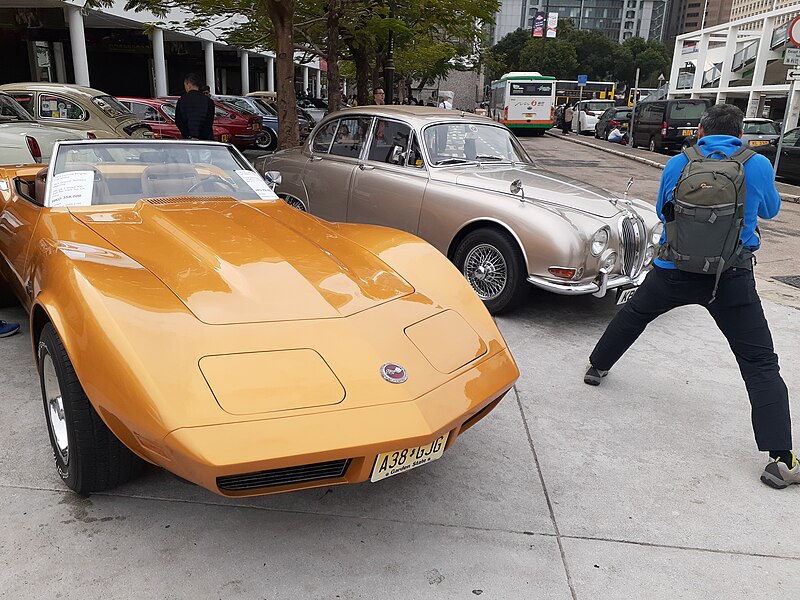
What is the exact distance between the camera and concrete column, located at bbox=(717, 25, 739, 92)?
34750 millimetres

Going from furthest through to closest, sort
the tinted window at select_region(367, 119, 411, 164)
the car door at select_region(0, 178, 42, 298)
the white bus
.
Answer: the white bus < the tinted window at select_region(367, 119, 411, 164) < the car door at select_region(0, 178, 42, 298)

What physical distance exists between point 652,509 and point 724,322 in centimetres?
109

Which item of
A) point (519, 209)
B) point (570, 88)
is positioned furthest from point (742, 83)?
point (519, 209)

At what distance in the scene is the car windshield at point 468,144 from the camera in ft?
20.2

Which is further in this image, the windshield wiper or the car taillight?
the car taillight

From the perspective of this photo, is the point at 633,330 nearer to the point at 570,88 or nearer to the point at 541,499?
the point at 541,499

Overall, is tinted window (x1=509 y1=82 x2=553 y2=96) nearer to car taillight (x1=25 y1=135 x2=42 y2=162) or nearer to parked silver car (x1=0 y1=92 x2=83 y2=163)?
parked silver car (x1=0 y1=92 x2=83 y2=163)

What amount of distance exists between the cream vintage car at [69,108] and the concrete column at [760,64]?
105 feet

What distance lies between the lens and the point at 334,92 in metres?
15.7

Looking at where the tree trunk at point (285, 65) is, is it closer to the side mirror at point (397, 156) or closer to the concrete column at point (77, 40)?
the side mirror at point (397, 156)

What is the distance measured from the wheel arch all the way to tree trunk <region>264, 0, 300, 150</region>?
6216mm

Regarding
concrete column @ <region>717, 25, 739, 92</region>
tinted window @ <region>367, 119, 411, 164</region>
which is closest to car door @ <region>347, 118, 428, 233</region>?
tinted window @ <region>367, 119, 411, 164</region>

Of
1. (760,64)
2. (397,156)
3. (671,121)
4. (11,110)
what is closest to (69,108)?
(11,110)

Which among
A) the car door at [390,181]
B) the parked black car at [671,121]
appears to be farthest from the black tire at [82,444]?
the parked black car at [671,121]
